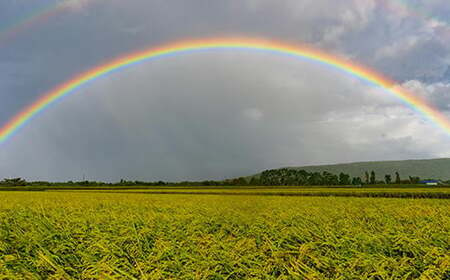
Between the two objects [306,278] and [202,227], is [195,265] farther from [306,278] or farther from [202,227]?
[202,227]

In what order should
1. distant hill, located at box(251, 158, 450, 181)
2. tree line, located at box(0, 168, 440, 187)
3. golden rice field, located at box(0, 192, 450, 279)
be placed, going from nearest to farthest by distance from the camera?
golden rice field, located at box(0, 192, 450, 279), tree line, located at box(0, 168, 440, 187), distant hill, located at box(251, 158, 450, 181)

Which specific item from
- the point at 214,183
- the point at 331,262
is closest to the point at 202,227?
the point at 331,262

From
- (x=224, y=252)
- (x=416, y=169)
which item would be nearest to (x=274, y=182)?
(x=224, y=252)

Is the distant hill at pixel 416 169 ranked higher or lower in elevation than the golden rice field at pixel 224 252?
lower

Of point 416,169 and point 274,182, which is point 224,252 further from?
point 416,169

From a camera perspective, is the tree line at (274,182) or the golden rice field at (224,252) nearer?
the golden rice field at (224,252)

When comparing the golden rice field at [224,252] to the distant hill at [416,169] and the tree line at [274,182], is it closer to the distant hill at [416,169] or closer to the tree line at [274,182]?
the tree line at [274,182]

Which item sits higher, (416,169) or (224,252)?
(224,252)

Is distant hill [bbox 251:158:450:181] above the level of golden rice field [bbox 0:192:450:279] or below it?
below

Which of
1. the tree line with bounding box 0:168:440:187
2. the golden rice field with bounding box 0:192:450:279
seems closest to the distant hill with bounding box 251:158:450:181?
the tree line with bounding box 0:168:440:187

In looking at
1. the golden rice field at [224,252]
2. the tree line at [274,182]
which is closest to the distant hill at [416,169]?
the tree line at [274,182]

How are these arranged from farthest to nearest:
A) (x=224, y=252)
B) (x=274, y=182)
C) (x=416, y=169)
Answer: (x=416, y=169) < (x=274, y=182) < (x=224, y=252)

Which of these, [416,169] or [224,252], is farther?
[416,169]

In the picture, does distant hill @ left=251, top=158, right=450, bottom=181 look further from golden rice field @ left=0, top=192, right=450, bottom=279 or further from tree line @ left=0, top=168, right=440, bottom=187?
golden rice field @ left=0, top=192, right=450, bottom=279
